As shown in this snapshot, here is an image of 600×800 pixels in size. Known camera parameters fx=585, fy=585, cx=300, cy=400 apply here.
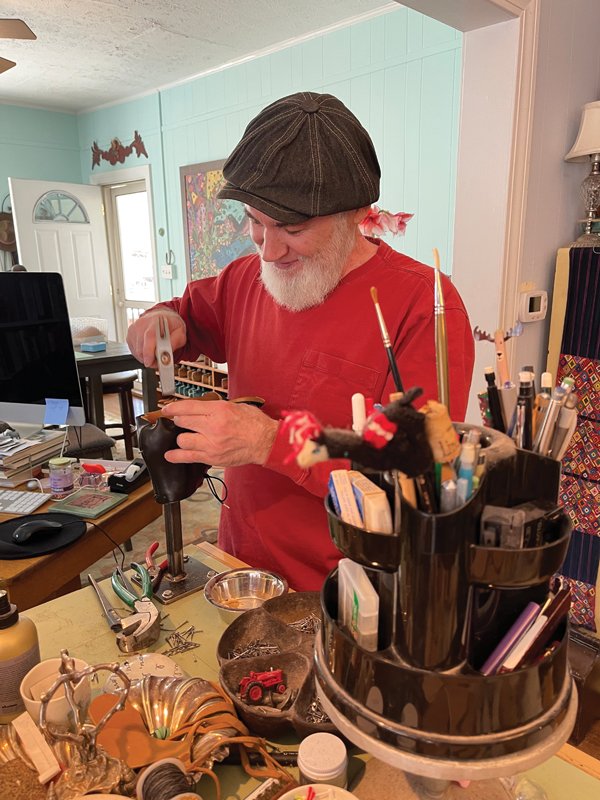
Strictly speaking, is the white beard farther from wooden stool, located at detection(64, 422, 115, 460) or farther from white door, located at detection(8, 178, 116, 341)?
white door, located at detection(8, 178, 116, 341)

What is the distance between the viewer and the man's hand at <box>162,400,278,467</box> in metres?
0.96

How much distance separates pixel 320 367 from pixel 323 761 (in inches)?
29.1

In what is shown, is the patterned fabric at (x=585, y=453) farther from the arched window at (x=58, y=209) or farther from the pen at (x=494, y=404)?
the arched window at (x=58, y=209)

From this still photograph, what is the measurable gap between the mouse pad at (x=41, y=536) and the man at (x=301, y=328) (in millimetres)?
399

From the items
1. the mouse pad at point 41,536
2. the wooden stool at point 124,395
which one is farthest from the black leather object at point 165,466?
the wooden stool at point 124,395

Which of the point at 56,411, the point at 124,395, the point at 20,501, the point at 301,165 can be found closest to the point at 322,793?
the point at 301,165

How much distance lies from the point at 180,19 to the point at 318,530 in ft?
11.8

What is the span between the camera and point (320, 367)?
4.04ft

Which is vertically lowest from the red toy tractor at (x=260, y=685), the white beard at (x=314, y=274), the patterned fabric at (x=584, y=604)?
the patterned fabric at (x=584, y=604)

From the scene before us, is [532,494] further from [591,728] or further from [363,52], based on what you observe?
[363,52]

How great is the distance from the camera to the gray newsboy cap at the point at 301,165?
108 cm

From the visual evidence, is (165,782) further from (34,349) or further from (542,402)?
(34,349)

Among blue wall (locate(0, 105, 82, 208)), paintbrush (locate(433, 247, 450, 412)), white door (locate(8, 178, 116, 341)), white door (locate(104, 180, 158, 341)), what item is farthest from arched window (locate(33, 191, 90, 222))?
paintbrush (locate(433, 247, 450, 412))

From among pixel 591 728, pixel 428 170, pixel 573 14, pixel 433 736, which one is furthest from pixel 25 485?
pixel 428 170
